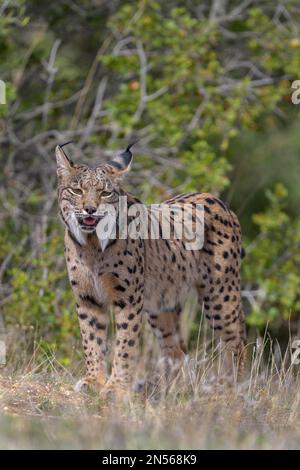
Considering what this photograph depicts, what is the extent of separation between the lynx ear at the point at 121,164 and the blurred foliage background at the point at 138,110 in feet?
9.82

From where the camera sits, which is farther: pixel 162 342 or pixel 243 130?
pixel 243 130

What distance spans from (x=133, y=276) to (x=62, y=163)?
0.83 metres

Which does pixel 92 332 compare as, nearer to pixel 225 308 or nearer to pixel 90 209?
pixel 90 209

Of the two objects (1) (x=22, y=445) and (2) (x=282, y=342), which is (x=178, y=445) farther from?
(2) (x=282, y=342)

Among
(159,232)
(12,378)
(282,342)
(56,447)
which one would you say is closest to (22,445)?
(56,447)

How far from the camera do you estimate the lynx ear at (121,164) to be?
6.96 m

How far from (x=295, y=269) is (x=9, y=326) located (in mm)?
3805

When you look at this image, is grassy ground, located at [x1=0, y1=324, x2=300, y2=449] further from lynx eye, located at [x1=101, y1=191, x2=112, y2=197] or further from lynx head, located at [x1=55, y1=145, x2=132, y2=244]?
lynx eye, located at [x1=101, y1=191, x2=112, y2=197]

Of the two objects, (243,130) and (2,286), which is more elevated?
(243,130)

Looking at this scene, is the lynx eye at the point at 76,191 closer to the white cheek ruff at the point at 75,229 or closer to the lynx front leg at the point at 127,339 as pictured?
the white cheek ruff at the point at 75,229

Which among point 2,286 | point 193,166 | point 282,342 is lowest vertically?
point 282,342

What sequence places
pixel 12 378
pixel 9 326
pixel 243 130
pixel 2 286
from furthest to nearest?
pixel 243 130, pixel 2 286, pixel 9 326, pixel 12 378
